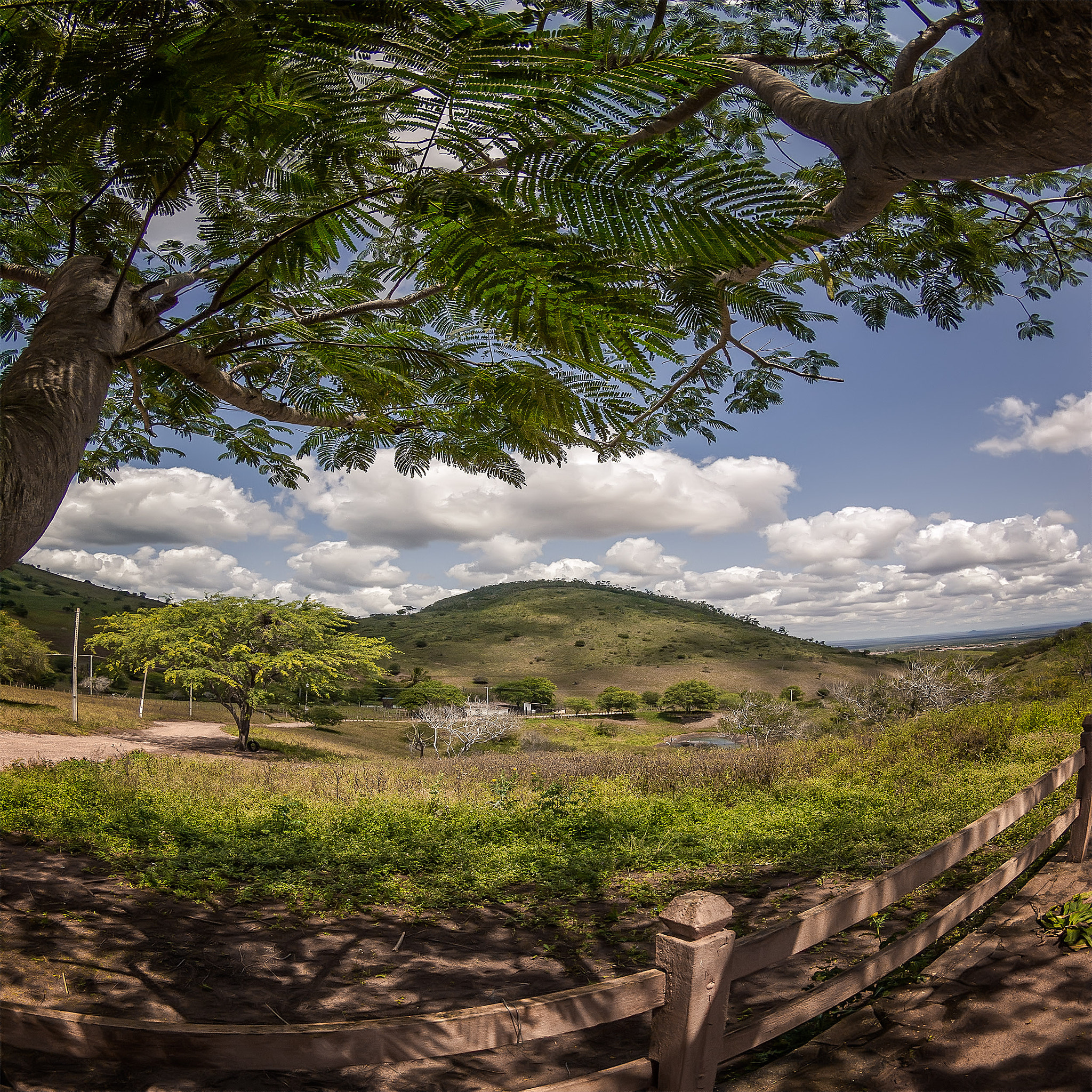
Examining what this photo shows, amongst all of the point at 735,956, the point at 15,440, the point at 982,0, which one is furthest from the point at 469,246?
the point at 735,956

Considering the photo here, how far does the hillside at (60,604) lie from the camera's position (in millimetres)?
44438

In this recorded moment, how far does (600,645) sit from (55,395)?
271 ft

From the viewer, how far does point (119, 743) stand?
19953mm

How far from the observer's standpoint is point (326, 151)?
1330 mm

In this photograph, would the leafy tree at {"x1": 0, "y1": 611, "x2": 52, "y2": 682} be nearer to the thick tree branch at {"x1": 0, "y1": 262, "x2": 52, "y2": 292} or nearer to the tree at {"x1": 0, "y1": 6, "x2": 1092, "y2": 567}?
the thick tree branch at {"x1": 0, "y1": 262, "x2": 52, "y2": 292}

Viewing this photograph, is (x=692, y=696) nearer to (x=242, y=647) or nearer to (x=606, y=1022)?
(x=242, y=647)

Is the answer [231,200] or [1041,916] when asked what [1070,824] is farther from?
[231,200]

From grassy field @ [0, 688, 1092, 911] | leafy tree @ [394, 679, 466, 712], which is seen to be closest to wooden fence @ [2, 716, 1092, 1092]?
grassy field @ [0, 688, 1092, 911]

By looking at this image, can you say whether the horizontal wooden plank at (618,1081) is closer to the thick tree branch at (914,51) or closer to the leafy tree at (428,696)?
the thick tree branch at (914,51)

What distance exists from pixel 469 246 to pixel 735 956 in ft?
6.50

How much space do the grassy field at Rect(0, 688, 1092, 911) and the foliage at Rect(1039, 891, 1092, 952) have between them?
2.86 metres

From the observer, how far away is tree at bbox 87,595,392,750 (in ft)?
78.4

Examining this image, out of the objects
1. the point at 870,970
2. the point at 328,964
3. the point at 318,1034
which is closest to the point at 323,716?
the point at 328,964

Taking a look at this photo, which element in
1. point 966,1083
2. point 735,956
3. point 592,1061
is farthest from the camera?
point 592,1061
